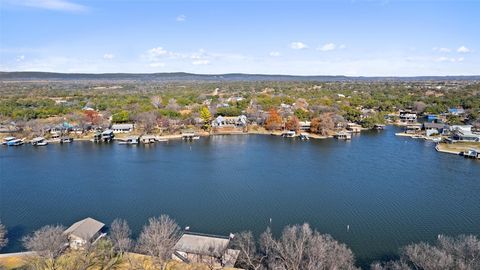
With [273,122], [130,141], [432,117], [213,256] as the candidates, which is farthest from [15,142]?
[432,117]

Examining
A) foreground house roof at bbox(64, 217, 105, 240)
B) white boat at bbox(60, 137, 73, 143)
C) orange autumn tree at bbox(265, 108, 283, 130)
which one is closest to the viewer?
foreground house roof at bbox(64, 217, 105, 240)

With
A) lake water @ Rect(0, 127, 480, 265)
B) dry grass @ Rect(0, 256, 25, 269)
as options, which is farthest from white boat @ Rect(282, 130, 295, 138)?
dry grass @ Rect(0, 256, 25, 269)

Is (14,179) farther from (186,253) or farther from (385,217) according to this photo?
(385,217)

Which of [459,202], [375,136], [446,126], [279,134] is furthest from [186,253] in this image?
[446,126]

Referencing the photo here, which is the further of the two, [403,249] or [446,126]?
[446,126]

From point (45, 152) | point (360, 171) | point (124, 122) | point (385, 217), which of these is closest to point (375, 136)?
point (360, 171)

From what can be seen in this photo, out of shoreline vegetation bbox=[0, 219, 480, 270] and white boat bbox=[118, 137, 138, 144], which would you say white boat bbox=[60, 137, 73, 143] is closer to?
white boat bbox=[118, 137, 138, 144]

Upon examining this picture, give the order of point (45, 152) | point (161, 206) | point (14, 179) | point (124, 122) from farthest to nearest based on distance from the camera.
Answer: point (124, 122) < point (45, 152) < point (14, 179) < point (161, 206)

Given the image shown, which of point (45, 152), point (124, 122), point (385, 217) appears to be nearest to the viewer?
point (385, 217)
